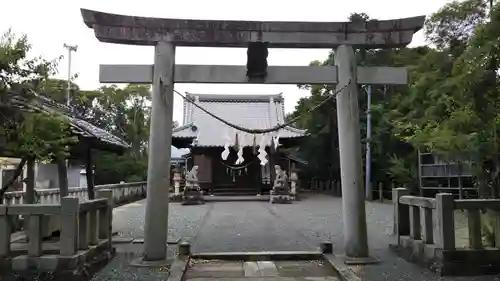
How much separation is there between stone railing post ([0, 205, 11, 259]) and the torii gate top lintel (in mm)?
3220

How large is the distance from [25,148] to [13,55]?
1.31 meters

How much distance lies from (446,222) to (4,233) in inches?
249

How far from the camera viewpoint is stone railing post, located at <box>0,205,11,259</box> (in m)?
6.74


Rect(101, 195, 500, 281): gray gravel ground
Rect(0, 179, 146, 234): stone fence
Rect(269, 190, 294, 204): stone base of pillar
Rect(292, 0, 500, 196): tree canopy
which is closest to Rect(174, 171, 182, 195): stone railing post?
Rect(0, 179, 146, 234): stone fence

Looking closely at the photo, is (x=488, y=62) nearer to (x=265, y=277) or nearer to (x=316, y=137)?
(x=265, y=277)

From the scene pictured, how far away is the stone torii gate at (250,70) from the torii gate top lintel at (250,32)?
2cm

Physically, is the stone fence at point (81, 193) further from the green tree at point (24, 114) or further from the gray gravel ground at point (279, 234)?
the green tree at point (24, 114)

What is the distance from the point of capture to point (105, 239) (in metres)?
9.10

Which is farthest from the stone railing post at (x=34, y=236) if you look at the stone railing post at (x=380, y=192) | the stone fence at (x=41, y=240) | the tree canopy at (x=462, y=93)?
the stone railing post at (x=380, y=192)

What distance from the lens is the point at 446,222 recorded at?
728cm

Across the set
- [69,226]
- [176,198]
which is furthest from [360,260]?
[176,198]

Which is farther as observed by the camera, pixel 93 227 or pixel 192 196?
pixel 192 196

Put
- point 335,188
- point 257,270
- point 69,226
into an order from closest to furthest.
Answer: point 69,226 < point 257,270 < point 335,188

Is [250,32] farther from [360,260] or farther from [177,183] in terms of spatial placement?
[177,183]
